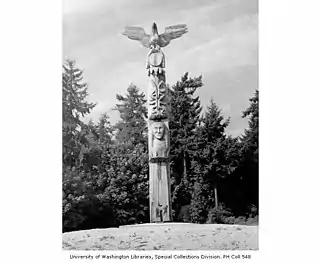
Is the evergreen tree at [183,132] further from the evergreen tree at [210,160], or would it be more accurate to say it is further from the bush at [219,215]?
the bush at [219,215]

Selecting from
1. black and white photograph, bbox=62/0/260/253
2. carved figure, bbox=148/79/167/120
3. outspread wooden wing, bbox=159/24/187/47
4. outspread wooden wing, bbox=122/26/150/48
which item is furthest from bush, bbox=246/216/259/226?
outspread wooden wing, bbox=122/26/150/48

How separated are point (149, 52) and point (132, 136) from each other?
5709 mm

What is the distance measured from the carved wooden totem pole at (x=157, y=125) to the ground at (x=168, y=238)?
1.89 feet

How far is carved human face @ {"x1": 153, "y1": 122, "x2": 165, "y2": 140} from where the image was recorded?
12.5 meters

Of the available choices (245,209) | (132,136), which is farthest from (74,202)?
(245,209)

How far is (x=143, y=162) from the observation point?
680 inches

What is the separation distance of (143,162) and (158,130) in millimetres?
4900

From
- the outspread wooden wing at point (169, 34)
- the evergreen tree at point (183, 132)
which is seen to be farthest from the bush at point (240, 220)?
the outspread wooden wing at point (169, 34)

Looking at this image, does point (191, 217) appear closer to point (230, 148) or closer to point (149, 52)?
point (230, 148)

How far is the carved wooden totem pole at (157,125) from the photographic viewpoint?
485 inches

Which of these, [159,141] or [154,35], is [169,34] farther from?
[159,141]

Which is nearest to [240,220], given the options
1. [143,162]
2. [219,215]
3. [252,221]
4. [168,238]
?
[252,221]

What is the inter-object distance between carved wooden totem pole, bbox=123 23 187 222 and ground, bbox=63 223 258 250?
577mm

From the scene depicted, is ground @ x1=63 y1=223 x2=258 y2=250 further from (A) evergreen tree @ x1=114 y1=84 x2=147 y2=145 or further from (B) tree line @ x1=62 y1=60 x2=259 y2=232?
(A) evergreen tree @ x1=114 y1=84 x2=147 y2=145
